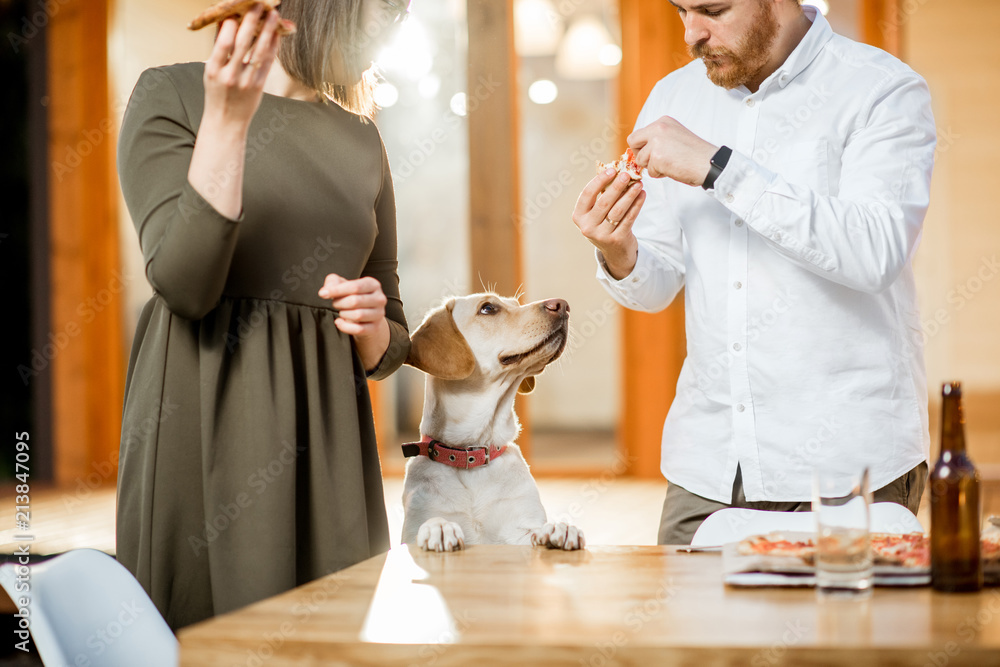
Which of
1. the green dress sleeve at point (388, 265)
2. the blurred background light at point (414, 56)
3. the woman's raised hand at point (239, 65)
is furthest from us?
the blurred background light at point (414, 56)

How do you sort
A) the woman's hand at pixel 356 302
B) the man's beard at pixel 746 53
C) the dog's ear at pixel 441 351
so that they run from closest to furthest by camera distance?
the woman's hand at pixel 356 302 → the man's beard at pixel 746 53 → the dog's ear at pixel 441 351

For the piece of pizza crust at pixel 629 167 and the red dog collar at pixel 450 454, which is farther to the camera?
the red dog collar at pixel 450 454

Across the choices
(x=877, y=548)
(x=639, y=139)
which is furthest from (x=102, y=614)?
(x=639, y=139)

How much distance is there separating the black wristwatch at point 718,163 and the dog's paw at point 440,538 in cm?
72

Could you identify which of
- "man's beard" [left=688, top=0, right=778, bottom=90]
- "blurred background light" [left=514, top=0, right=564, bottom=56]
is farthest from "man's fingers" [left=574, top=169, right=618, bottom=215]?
"blurred background light" [left=514, top=0, right=564, bottom=56]

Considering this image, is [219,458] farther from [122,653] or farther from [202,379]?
[122,653]

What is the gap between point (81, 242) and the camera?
18.9 feet

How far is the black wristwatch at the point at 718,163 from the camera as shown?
1485 millimetres

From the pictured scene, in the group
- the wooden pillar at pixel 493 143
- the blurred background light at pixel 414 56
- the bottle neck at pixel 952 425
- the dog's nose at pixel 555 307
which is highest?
the blurred background light at pixel 414 56

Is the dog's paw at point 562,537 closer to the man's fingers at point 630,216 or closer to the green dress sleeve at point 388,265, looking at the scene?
the green dress sleeve at point 388,265

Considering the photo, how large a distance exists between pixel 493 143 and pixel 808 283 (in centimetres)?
430

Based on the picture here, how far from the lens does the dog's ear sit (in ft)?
6.26

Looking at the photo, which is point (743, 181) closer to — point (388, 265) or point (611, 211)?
point (611, 211)

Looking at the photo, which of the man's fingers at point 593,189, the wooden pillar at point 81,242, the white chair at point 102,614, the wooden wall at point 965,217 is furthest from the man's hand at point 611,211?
the wooden pillar at point 81,242
